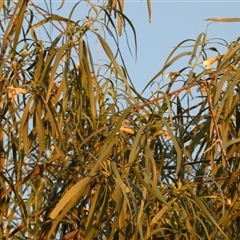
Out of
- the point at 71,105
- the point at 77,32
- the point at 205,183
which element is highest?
the point at 77,32

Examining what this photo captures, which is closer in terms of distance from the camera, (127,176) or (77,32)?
(127,176)

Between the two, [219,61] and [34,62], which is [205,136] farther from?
[34,62]

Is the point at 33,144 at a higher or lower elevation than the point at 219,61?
lower

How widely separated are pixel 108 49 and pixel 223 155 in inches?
10.2

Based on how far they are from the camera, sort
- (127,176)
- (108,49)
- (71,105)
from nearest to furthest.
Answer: (127,176) → (108,49) → (71,105)

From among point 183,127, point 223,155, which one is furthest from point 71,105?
point 223,155

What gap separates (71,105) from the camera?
1.42m

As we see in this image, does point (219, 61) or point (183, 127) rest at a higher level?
point (219, 61)

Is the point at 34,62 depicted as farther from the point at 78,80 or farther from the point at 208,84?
the point at 208,84

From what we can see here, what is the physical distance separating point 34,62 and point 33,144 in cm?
15

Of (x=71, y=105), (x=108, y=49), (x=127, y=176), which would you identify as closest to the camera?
(x=127, y=176)

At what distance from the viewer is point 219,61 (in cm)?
141

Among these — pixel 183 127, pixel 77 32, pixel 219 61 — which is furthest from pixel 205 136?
pixel 77 32

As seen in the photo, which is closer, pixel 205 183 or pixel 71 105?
pixel 205 183
